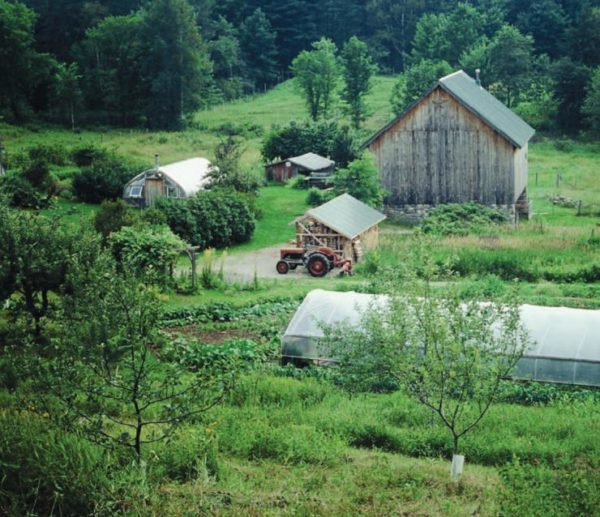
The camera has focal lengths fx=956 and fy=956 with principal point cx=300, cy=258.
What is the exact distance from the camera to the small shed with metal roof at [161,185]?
41.1 meters

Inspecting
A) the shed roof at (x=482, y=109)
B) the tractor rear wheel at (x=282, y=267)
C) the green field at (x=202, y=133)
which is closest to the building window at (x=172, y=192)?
the shed roof at (x=482, y=109)

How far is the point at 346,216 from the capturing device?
32656 mm

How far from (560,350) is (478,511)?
7.30 meters

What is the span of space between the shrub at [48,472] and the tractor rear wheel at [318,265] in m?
16.5

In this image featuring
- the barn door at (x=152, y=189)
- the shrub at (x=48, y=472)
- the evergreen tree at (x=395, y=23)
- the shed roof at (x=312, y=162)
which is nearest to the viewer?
the shrub at (x=48, y=472)

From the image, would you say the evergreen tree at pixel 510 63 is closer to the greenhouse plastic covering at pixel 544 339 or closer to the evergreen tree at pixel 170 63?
the evergreen tree at pixel 170 63

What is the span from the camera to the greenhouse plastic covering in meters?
19.2

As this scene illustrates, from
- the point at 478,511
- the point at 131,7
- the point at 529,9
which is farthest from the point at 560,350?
the point at 131,7

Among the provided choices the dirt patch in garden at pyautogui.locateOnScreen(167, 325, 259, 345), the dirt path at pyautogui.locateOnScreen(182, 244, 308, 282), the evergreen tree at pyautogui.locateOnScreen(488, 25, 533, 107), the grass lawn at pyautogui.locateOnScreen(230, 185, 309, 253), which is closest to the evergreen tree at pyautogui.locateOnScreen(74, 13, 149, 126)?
the evergreen tree at pyautogui.locateOnScreen(488, 25, 533, 107)

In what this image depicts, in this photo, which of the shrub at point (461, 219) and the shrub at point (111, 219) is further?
the shrub at point (461, 219)

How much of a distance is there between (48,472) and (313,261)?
1773 cm

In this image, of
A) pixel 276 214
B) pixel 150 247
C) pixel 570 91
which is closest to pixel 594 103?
pixel 570 91

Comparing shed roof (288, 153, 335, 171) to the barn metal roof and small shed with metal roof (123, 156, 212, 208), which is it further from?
the barn metal roof

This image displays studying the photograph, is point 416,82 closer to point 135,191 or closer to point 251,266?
point 135,191
